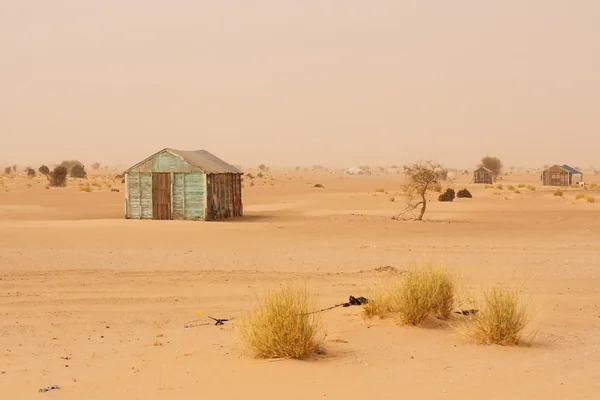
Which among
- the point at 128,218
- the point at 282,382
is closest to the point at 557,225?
the point at 128,218

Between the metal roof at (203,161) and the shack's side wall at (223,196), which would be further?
the shack's side wall at (223,196)

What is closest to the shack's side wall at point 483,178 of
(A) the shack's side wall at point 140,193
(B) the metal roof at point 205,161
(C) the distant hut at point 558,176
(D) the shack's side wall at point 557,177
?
(C) the distant hut at point 558,176

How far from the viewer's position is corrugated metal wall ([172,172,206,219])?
28.8 meters

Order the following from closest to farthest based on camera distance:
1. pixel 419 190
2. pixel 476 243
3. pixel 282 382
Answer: pixel 282 382, pixel 476 243, pixel 419 190

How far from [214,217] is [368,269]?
14.3m

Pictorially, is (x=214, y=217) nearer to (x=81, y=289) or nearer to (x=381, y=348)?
(x=81, y=289)

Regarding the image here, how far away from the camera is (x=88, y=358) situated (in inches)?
343

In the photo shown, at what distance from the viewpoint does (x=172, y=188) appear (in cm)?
2909

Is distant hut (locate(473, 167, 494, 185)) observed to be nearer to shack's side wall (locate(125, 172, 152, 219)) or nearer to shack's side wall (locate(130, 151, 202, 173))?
shack's side wall (locate(130, 151, 202, 173))

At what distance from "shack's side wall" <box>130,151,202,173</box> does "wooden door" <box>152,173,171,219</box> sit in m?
0.29

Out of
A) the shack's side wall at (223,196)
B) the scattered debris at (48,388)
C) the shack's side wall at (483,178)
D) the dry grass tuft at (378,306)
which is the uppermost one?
the shack's side wall at (483,178)

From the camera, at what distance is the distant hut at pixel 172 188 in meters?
28.8

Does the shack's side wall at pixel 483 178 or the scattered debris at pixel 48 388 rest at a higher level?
the shack's side wall at pixel 483 178

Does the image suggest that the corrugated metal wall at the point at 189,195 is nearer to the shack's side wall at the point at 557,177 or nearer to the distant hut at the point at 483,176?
the shack's side wall at the point at 557,177
